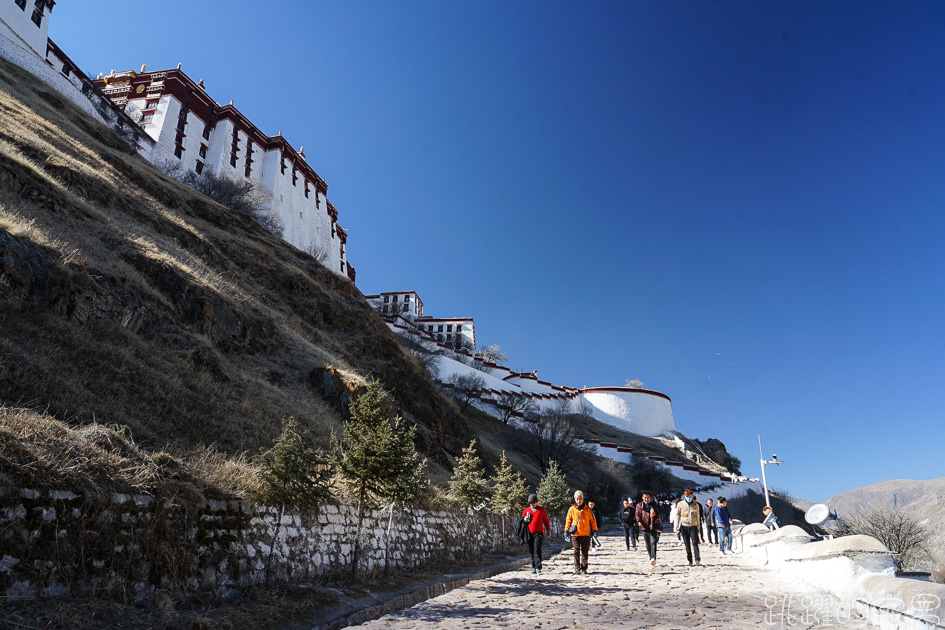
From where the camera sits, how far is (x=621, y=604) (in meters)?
6.57

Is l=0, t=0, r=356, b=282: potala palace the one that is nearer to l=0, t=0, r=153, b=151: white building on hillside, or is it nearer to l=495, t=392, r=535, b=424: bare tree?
l=0, t=0, r=153, b=151: white building on hillside

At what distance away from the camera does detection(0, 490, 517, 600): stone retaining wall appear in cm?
427

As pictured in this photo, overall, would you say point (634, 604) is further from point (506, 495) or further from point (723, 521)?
point (506, 495)

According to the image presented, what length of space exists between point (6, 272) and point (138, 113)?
4472 cm

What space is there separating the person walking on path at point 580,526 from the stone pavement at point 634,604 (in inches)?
14.3

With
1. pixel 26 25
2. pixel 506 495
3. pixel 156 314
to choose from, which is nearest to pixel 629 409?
pixel 506 495

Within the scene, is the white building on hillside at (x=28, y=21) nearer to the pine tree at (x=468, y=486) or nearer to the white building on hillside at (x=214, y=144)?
the white building on hillside at (x=214, y=144)

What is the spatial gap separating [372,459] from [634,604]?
14.8 ft

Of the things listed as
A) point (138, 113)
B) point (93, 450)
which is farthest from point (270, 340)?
point (138, 113)

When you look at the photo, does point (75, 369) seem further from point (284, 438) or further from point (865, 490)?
point (865, 490)

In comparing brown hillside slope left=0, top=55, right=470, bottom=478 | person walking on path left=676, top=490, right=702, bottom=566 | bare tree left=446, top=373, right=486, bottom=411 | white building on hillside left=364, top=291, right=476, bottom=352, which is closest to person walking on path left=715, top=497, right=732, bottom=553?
person walking on path left=676, top=490, right=702, bottom=566

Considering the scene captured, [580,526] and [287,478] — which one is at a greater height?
[287,478]

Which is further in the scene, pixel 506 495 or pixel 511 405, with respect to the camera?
pixel 511 405

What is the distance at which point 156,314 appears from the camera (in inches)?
514
